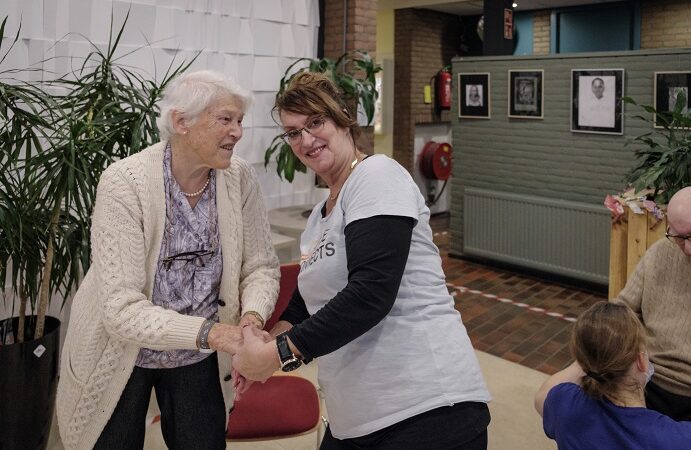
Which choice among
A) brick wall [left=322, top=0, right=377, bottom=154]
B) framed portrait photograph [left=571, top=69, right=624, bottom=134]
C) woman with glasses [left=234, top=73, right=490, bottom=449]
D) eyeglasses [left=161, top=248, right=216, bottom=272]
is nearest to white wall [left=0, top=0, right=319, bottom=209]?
brick wall [left=322, top=0, right=377, bottom=154]

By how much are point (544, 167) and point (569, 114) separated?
0.55 metres

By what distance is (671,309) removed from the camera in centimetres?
225

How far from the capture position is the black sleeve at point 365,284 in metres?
1.40

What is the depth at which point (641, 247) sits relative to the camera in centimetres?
367

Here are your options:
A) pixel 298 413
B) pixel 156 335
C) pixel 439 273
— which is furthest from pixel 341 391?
pixel 298 413

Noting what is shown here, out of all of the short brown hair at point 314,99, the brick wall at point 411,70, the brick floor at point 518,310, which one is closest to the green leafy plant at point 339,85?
the brick floor at point 518,310

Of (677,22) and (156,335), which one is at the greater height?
(677,22)

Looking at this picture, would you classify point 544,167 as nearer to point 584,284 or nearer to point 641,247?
point 584,284

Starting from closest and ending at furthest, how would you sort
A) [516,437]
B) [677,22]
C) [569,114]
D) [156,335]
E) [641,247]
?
[156,335] < [516,437] < [641,247] < [569,114] < [677,22]

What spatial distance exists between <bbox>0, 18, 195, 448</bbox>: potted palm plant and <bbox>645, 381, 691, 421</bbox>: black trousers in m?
2.17

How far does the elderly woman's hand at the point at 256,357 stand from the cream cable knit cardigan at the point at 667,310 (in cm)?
138

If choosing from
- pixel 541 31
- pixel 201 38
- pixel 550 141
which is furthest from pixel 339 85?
pixel 541 31

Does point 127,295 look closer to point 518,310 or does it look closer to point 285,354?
point 285,354

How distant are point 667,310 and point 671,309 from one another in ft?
0.05
